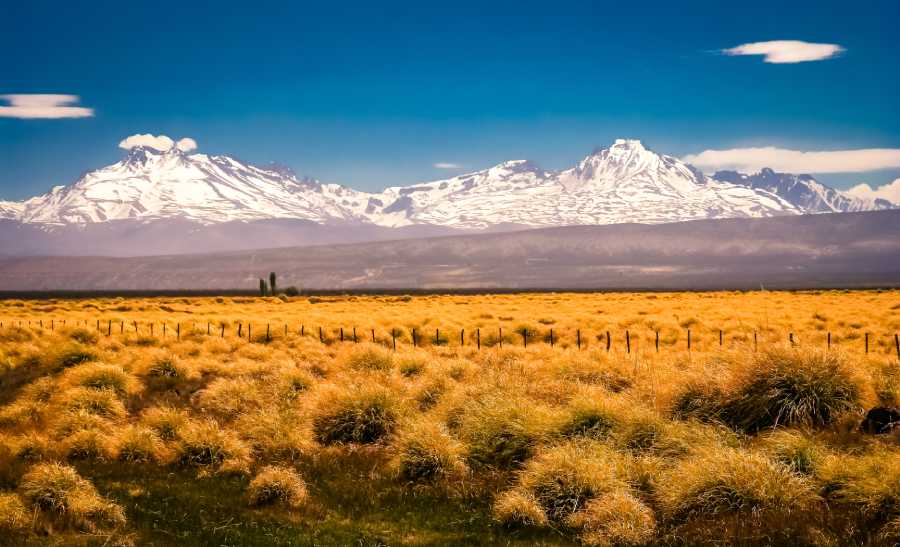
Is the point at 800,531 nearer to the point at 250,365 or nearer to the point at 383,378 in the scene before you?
the point at 383,378

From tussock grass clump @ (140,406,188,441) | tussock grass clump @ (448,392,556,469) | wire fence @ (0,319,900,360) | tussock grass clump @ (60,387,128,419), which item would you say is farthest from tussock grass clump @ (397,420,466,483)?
wire fence @ (0,319,900,360)

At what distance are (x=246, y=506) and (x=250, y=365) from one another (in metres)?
13.7

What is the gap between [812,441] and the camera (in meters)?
13.5

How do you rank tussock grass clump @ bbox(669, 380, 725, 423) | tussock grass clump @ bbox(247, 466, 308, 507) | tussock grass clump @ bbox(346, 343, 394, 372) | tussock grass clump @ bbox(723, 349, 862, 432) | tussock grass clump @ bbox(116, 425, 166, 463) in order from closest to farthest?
1. tussock grass clump @ bbox(247, 466, 308, 507)
2. tussock grass clump @ bbox(116, 425, 166, 463)
3. tussock grass clump @ bbox(723, 349, 862, 432)
4. tussock grass clump @ bbox(669, 380, 725, 423)
5. tussock grass clump @ bbox(346, 343, 394, 372)

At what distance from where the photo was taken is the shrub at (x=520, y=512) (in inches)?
452

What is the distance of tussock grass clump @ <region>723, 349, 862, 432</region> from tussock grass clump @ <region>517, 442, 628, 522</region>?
4.17 meters

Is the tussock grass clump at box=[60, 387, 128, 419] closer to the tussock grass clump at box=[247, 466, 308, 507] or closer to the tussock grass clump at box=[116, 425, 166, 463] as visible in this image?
the tussock grass clump at box=[116, 425, 166, 463]

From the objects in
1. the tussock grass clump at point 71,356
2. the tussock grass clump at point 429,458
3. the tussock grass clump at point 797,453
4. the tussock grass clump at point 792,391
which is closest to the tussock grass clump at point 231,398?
the tussock grass clump at point 429,458

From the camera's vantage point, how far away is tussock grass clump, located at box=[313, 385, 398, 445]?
16.5 meters

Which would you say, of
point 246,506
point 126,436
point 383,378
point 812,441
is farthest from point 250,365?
point 812,441

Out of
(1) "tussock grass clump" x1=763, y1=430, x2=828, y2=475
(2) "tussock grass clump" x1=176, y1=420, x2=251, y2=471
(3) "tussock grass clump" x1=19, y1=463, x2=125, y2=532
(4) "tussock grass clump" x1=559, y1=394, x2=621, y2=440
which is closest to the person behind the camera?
(3) "tussock grass clump" x1=19, y1=463, x2=125, y2=532

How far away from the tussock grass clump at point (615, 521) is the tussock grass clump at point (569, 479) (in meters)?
0.24

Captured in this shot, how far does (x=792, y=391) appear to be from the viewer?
15.7m

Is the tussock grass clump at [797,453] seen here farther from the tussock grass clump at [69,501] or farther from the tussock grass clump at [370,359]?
the tussock grass clump at [370,359]
